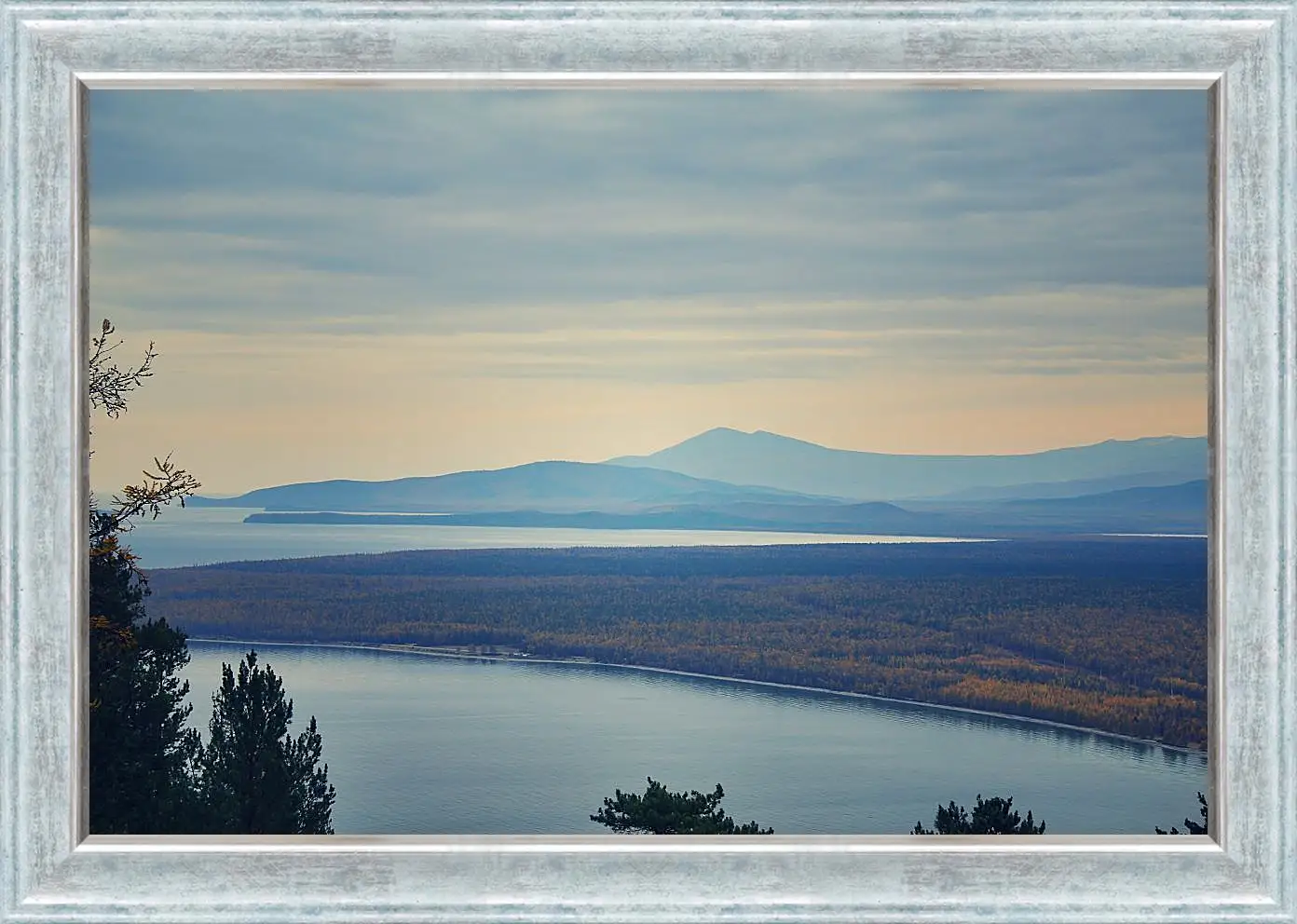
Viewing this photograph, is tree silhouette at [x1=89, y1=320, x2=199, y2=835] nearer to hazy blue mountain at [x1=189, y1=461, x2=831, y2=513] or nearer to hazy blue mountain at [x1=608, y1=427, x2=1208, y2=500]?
hazy blue mountain at [x1=189, y1=461, x2=831, y2=513]

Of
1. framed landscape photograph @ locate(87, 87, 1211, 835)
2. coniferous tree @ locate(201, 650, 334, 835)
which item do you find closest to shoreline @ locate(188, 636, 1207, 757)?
framed landscape photograph @ locate(87, 87, 1211, 835)

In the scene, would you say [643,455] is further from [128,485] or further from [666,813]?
[128,485]

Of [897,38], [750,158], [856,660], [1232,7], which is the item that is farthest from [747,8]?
[856,660]

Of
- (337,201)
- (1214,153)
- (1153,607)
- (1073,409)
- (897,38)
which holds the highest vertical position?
(337,201)

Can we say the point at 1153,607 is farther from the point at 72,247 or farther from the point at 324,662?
the point at 72,247

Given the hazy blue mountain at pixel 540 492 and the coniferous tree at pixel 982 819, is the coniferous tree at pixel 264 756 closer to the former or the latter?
the hazy blue mountain at pixel 540 492

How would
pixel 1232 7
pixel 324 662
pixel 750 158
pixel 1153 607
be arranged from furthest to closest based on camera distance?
1. pixel 324 662
2. pixel 750 158
3. pixel 1153 607
4. pixel 1232 7
